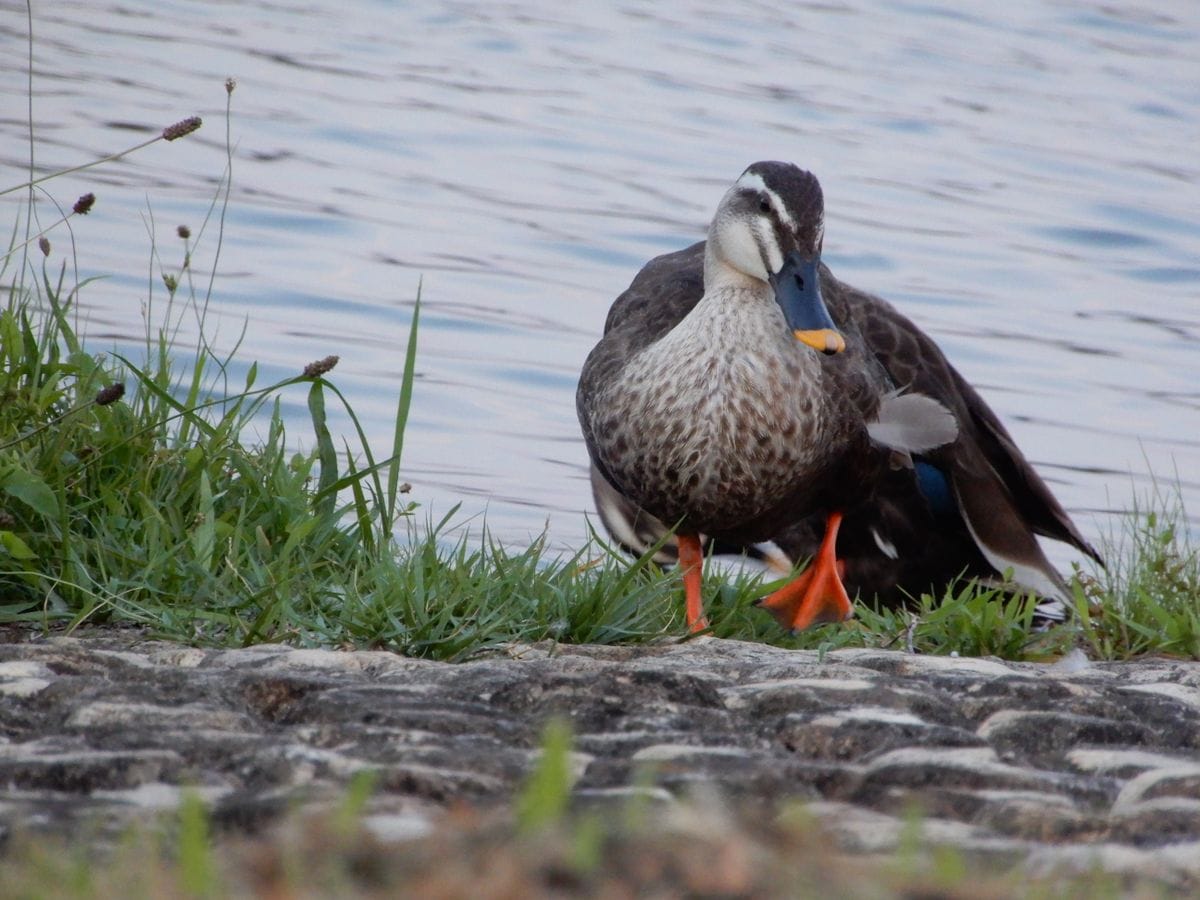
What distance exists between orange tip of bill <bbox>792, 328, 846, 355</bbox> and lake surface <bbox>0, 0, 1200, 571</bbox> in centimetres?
129

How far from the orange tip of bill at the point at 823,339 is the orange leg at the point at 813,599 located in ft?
1.92

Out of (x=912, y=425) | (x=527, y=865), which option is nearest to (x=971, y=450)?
(x=912, y=425)

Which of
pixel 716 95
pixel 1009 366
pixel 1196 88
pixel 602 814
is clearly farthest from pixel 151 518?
pixel 1196 88

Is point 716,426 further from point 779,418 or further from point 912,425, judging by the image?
point 912,425

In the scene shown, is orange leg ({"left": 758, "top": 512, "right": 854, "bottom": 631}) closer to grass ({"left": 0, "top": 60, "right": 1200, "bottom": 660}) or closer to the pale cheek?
grass ({"left": 0, "top": 60, "right": 1200, "bottom": 660})

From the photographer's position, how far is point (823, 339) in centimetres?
463

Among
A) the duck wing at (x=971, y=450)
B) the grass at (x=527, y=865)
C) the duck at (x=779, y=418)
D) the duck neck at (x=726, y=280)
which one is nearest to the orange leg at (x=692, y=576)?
the duck at (x=779, y=418)

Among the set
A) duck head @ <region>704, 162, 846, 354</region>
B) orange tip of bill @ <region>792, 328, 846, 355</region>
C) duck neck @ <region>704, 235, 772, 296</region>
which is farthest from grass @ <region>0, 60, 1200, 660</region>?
duck neck @ <region>704, 235, 772, 296</region>

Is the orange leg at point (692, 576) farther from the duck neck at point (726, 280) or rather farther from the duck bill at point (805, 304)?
the duck neck at point (726, 280)

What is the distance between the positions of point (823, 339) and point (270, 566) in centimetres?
170

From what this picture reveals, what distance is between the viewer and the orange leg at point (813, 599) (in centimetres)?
450

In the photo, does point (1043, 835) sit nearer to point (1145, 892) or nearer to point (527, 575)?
point (1145, 892)

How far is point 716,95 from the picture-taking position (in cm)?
1338

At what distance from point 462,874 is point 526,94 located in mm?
11461
